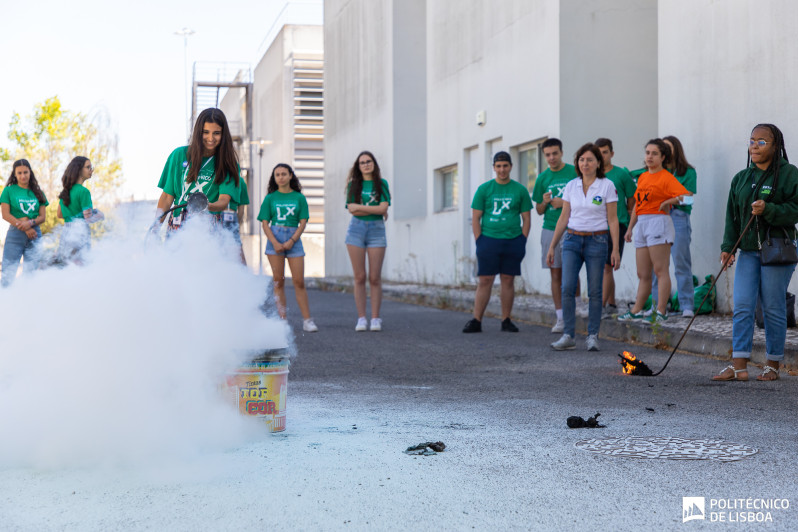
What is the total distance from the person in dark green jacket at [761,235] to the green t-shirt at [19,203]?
778cm

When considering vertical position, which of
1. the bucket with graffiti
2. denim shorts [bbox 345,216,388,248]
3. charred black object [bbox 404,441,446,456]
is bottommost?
charred black object [bbox 404,441,446,456]

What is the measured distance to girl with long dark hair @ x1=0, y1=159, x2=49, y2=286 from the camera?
1082 centimetres

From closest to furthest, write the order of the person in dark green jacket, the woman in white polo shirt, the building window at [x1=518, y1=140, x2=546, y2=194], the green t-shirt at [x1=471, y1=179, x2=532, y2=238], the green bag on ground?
1. the person in dark green jacket
2. the woman in white polo shirt
3. the green t-shirt at [x1=471, y1=179, x2=532, y2=238]
4. the green bag on ground
5. the building window at [x1=518, y1=140, x2=546, y2=194]

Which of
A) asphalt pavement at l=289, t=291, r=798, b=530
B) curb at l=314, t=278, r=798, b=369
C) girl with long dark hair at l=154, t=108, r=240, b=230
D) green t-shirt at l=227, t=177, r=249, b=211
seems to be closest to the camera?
asphalt pavement at l=289, t=291, r=798, b=530

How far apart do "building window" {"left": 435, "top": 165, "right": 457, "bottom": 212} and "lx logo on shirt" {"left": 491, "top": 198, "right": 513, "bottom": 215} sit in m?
10.1

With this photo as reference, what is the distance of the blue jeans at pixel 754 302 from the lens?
6.80 metres

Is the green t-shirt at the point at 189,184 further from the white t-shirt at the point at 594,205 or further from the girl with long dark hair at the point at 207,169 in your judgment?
the white t-shirt at the point at 594,205

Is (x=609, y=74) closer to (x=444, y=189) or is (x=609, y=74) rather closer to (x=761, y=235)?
(x=444, y=189)

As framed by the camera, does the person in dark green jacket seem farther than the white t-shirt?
No

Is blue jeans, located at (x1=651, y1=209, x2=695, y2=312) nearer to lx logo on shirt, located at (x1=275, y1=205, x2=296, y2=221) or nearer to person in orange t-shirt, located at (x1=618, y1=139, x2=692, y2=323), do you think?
person in orange t-shirt, located at (x1=618, y1=139, x2=692, y2=323)

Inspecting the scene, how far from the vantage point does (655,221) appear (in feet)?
32.8

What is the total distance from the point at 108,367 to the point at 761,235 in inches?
180

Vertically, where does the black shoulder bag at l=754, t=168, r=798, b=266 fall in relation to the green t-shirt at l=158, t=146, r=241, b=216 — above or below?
below

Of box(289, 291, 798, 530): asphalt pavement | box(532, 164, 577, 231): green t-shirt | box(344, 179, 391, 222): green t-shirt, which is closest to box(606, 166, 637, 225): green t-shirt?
box(532, 164, 577, 231): green t-shirt
